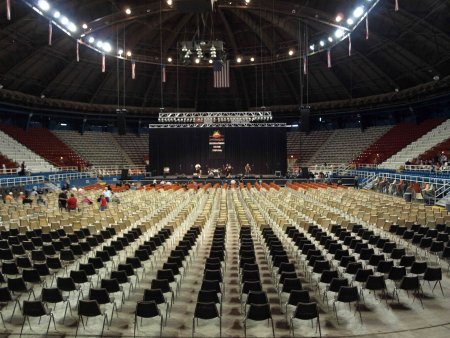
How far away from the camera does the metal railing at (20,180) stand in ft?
94.7

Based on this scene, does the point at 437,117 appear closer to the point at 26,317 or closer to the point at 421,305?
the point at 421,305

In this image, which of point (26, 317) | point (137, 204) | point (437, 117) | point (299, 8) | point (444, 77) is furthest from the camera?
point (437, 117)

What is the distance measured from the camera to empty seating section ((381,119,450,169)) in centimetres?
4050

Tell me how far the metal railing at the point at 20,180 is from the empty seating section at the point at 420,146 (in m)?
31.7

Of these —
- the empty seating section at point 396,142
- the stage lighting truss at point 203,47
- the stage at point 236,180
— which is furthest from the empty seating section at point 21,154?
the empty seating section at point 396,142

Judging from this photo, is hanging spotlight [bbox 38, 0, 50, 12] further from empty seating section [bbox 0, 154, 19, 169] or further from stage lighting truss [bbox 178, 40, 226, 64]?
empty seating section [bbox 0, 154, 19, 169]

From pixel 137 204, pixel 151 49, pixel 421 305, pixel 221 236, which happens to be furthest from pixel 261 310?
pixel 151 49

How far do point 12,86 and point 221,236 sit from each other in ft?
120

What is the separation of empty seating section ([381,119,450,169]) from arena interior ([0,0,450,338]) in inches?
11.3

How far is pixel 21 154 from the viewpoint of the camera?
4178cm

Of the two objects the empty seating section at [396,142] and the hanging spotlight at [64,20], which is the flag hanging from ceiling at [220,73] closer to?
the hanging spotlight at [64,20]

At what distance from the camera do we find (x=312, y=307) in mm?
7934

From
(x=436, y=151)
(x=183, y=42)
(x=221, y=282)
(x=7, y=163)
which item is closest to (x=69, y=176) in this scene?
(x=7, y=163)

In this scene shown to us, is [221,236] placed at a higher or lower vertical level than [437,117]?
lower
